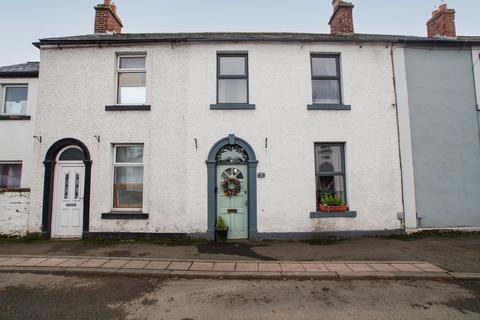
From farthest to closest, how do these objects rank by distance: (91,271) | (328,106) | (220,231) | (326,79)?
(326,79)
(328,106)
(220,231)
(91,271)

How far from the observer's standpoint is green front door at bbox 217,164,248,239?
→ 27.2ft

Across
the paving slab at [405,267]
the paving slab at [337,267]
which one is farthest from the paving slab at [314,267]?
the paving slab at [405,267]

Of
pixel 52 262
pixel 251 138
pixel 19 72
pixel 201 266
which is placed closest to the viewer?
pixel 201 266

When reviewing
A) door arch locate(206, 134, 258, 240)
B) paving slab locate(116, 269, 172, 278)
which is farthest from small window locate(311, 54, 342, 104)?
paving slab locate(116, 269, 172, 278)

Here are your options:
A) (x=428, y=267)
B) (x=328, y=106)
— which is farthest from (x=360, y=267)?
(x=328, y=106)

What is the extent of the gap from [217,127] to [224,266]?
14.2ft

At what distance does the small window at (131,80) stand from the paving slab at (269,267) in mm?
6406

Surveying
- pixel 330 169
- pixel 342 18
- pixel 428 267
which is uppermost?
pixel 342 18

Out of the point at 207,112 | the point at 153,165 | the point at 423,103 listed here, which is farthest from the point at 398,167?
the point at 153,165

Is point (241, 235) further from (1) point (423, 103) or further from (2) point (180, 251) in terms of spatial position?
(1) point (423, 103)

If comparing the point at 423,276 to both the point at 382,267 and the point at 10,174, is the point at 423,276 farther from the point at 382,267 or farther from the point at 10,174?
the point at 10,174

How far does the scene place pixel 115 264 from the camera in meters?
5.85

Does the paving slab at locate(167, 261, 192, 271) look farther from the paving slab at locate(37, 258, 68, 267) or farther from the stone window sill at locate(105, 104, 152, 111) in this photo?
the stone window sill at locate(105, 104, 152, 111)

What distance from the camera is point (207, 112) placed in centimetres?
857
